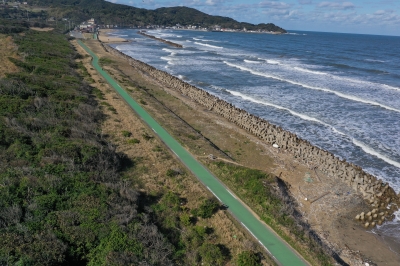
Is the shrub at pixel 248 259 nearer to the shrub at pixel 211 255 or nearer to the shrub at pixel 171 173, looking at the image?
the shrub at pixel 211 255

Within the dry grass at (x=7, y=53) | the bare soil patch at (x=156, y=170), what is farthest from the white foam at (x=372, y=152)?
the dry grass at (x=7, y=53)

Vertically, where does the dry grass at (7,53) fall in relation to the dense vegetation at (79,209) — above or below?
above

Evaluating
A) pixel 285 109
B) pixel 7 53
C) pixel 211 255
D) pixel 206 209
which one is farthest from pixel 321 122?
pixel 7 53

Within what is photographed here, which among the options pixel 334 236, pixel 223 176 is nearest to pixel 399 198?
pixel 334 236

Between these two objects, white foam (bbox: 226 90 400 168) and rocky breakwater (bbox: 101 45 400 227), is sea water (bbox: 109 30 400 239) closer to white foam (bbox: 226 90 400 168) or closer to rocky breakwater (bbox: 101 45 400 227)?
Answer: white foam (bbox: 226 90 400 168)

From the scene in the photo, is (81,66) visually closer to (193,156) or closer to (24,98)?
(24,98)

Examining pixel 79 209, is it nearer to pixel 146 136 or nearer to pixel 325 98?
pixel 146 136
